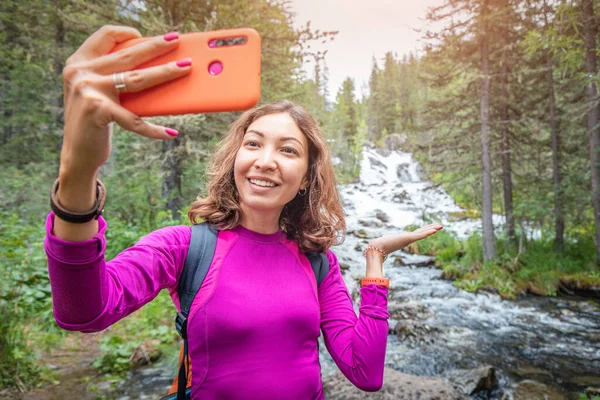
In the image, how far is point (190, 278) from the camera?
4.71 ft

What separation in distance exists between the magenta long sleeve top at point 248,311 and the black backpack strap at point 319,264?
0.04m

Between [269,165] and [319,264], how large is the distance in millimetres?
592

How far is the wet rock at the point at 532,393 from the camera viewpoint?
4.88m

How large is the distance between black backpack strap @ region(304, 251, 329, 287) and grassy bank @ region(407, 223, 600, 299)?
34.2 ft

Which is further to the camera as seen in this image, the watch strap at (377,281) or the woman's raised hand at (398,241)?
the woman's raised hand at (398,241)

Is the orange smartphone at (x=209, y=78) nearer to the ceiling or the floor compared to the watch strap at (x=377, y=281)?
nearer to the ceiling

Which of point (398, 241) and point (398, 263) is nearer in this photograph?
point (398, 241)

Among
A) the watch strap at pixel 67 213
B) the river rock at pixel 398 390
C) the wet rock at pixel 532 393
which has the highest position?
the watch strap at pixel 67 213

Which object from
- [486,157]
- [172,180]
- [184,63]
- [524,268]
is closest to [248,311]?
[184,63]

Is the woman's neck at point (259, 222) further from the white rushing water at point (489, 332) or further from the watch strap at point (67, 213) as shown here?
the white rushing water at point (489, 332)

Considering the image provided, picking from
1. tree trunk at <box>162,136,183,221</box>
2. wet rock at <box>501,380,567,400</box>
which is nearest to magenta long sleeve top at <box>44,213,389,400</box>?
wet rock at <box>501,380,567,400</box>

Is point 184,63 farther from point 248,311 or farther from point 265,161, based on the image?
point 248,311

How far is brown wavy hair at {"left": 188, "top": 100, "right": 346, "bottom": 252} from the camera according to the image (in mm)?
1753

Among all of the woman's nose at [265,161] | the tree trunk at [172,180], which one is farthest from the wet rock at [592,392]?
the tree trunk at [172,180]
